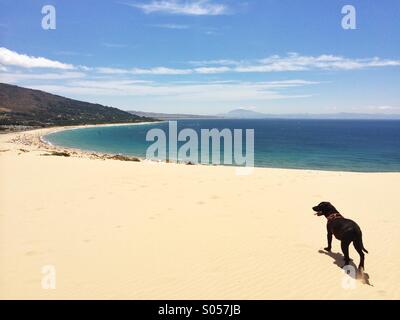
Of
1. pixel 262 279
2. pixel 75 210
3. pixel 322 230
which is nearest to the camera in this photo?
pixel 262 279

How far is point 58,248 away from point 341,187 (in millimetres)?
13776

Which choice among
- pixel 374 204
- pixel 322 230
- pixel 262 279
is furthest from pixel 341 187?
pixel 262 279

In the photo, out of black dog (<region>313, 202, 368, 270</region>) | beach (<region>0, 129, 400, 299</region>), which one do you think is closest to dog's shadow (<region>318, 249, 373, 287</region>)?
beach (<region>0, 129, 400, 299</region>)

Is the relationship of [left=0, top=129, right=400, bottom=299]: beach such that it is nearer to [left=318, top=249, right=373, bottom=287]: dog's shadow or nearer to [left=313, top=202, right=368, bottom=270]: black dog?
[left=318, top=249, right=373, bottom=287]: dog's shadow

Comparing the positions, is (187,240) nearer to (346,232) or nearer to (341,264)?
(341,264)

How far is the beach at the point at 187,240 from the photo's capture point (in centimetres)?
675

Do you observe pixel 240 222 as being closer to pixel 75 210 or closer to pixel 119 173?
pixel 75 210

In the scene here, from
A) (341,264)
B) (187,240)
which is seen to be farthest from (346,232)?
(187,240)

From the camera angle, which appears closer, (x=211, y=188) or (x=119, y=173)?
(x=211, y=188)

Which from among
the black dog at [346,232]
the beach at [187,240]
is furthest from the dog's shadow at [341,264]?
the black dog at [346,232]

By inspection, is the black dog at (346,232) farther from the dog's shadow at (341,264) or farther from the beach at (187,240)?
the beach at (187,240)

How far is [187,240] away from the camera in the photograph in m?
9.26

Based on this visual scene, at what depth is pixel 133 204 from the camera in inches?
509

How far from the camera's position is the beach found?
266 inches
